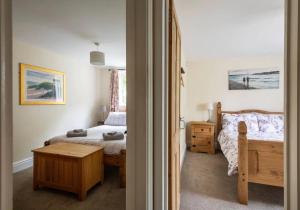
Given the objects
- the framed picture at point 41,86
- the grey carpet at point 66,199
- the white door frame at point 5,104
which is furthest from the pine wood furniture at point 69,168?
the white door frame at point 5,104

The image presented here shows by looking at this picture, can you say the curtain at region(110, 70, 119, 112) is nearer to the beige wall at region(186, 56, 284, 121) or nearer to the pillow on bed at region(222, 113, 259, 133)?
the beige wall at region(186, 56, 284, 121)

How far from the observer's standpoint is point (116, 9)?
195 centimetres

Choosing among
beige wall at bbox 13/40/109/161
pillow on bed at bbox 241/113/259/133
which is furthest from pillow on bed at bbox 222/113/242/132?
beige wall at bbox 13/40/109/161

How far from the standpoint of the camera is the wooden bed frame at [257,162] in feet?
6.54

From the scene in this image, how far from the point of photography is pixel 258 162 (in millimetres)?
2066

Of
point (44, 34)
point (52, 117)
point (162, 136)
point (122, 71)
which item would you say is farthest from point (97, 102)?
point (162, 136)

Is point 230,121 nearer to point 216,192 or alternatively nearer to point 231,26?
point 216,192

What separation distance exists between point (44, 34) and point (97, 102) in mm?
2696

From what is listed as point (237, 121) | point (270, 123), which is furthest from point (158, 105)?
point (270, 123)

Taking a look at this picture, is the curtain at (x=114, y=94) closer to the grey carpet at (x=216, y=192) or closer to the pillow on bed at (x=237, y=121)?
the grey carpet at (x=216, y=192)

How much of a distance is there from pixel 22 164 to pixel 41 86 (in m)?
1.47

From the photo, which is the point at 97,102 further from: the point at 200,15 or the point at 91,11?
the point at 200,15

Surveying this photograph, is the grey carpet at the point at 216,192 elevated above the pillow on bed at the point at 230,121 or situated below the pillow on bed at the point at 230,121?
below

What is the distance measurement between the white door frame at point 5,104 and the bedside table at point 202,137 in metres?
3.82
